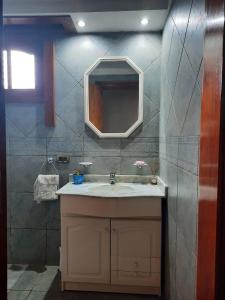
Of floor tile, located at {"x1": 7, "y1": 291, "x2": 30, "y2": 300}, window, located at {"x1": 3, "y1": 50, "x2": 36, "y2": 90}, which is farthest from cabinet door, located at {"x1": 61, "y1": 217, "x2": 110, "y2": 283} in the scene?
window, located at {"x1": 3, "y1": 50, "x2": 36, "y2": 90}

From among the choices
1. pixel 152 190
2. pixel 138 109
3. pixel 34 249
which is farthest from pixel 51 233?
pixel 138 109

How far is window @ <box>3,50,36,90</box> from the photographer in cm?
219

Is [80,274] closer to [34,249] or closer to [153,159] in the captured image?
[34,249]

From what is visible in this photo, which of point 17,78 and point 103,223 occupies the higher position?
point 17,78

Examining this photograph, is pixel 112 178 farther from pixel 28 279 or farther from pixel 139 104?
pixel 28 279

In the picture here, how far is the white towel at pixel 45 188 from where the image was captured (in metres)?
2.09

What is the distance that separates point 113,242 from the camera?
177 centimetres

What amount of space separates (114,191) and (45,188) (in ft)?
2.25

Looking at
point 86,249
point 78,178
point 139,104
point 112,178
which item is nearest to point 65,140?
point 78,178

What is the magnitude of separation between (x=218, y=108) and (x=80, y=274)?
1.73 meters

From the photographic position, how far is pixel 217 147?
59 centimetres

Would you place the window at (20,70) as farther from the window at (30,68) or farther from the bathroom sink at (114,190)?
the bathroom sink at (114,190)

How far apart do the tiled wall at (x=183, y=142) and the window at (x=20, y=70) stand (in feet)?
4.43

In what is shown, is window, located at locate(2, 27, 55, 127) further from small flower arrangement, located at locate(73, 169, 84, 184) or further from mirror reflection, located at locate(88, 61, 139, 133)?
small flower arrangement, located at locate(73, 169, 84, 184)
